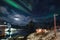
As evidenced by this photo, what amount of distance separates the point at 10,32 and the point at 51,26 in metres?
3.21

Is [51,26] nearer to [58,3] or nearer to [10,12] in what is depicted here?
[58,3]

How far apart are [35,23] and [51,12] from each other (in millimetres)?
1596

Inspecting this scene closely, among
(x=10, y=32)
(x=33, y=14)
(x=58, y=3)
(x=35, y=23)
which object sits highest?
(x=58, y=3)

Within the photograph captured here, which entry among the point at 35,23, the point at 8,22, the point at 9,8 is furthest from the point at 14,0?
the point at 35,23

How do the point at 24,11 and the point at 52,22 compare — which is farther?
the point at 24,11

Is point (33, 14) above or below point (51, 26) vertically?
above

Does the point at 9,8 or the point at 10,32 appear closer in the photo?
the point at 10,32

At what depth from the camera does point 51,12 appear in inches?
409

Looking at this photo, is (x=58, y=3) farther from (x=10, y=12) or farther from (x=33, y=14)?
(x=10, y=12)

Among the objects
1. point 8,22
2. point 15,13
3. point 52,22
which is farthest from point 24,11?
point 52,22

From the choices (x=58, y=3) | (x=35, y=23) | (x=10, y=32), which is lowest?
(x=10, y=32)

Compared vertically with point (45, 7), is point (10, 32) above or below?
below

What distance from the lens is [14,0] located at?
10.5 metres

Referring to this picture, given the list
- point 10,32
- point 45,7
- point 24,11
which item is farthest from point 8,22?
point 45,7
